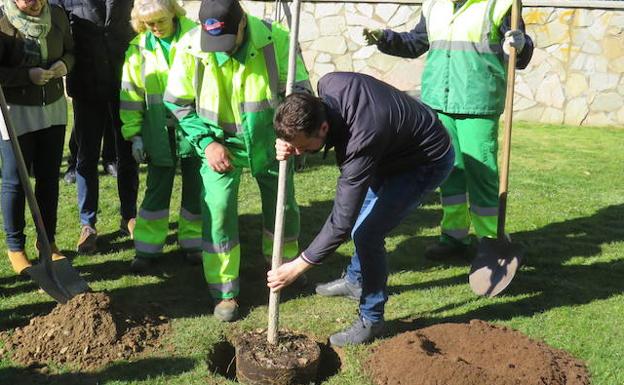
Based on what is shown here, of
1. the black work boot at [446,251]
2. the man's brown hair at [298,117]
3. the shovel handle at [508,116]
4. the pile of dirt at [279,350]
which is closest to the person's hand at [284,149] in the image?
the man's brown hair at [298,117]

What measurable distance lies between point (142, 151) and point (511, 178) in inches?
177

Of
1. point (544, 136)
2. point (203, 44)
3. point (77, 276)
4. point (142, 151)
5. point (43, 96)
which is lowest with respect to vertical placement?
point (544, 136)

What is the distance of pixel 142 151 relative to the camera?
4797mm

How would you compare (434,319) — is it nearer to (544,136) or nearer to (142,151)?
(142,151)

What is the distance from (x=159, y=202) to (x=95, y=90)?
3.60 ft

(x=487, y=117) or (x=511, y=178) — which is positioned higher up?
(x=487, y=117)

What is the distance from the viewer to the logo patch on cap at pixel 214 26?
3855 millimetres

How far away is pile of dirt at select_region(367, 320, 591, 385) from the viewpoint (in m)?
3.65

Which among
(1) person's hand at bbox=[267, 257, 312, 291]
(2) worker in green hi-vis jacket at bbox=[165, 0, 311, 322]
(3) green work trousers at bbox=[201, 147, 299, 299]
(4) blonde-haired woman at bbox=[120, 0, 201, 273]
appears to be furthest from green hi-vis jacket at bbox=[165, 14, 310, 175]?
(1) person's hand at bbox=[267, 257, 312, 291]

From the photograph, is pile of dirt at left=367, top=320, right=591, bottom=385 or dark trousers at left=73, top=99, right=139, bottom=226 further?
dark trousers at left=73, top=99, right=139, bottom=226

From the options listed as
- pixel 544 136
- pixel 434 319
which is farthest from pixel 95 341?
pixel 544 136

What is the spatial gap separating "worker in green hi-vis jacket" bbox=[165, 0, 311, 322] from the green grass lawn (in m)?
0.42

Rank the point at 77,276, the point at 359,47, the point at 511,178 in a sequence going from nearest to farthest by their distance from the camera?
the point at 77,276, the point at 511,178, the point at 359,47

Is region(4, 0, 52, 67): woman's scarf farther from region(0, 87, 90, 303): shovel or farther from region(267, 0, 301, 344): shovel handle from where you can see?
region(267, 0, 301, 344): shovel handle
